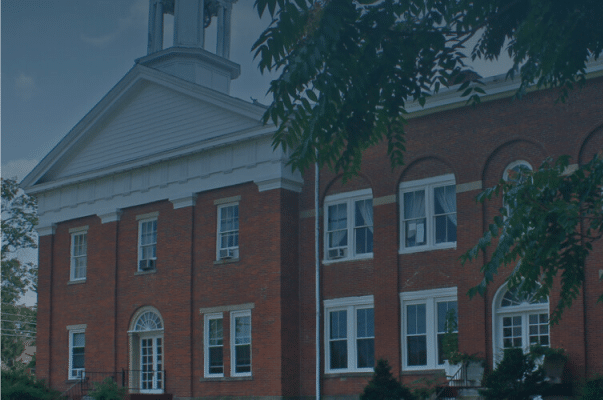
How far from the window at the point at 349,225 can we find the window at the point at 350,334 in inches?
60.0

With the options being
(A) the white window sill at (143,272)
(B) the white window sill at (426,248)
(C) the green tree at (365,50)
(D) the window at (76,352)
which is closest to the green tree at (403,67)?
(C) the green tree at (365,50)

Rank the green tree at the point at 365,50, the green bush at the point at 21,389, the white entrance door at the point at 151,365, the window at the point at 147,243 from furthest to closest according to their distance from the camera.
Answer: the window at the point at 147,243, the white entrance door at the point at 151,365, the green bush at the point at 21,389, the green tree at the point at 365,50

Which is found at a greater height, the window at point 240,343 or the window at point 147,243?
A: the window at point 147,243

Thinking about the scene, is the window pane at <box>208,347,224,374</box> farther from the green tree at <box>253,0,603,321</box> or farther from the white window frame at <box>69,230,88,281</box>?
the green tree at <box>253,0,603,321</box>

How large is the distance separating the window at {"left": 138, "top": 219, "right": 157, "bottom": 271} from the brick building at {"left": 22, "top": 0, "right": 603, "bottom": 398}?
0.06 metres

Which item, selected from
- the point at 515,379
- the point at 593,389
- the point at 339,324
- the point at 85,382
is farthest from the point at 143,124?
the point at 593,389

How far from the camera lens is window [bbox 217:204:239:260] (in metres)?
28.9

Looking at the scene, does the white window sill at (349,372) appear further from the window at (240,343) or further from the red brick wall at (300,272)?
the window at (240,343)

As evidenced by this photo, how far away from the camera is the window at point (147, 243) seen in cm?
3125

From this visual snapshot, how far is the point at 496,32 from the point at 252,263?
17138 mm

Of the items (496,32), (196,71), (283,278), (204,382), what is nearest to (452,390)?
(283,278)

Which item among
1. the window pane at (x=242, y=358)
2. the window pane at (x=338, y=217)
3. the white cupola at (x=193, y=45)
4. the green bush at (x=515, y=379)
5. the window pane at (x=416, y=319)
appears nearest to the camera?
the green bush at (x=515, y=379)

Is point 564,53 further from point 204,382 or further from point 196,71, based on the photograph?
point 196,71

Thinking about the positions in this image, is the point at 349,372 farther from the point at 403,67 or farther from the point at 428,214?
the point at 403,67
